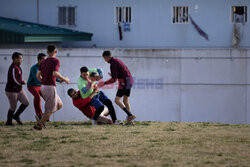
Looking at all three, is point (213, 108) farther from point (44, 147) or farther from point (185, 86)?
point (44, 147)

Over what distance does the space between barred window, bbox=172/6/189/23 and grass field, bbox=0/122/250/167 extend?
1601cm

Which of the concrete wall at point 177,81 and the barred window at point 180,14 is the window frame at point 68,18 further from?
the concrete wall at point 177,81

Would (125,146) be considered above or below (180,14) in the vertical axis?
below

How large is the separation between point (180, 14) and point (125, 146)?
751 inches

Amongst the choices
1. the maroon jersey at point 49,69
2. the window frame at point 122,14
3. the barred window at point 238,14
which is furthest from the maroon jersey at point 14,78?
the barred window at point 238,14

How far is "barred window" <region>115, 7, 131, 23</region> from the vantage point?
26.7 metres

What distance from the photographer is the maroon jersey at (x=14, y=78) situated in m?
11.8

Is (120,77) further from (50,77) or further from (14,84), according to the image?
(14,84)

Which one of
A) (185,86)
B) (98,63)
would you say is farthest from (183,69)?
(98,63)

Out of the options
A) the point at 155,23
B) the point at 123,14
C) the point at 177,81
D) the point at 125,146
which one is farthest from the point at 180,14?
the point at 125,146

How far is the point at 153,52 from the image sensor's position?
1684 centimetres

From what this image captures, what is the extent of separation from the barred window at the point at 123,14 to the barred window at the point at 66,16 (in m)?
2.47

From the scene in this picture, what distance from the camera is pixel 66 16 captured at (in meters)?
Answer: 27.3

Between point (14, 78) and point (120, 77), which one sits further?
point (120, 77)
